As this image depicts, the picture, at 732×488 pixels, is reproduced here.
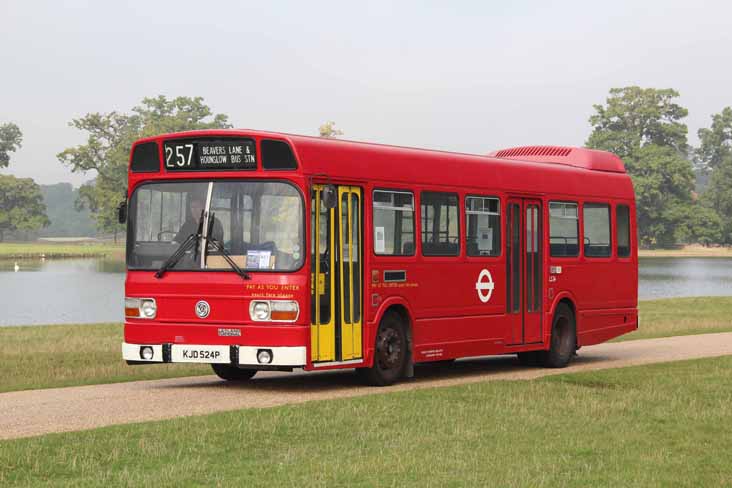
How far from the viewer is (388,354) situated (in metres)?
17.3

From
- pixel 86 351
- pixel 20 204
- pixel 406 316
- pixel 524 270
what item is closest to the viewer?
pixel 406 316

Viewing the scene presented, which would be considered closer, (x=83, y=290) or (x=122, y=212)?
(x=122, y=212)

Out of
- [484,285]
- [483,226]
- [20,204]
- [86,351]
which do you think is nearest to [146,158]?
[483,226]

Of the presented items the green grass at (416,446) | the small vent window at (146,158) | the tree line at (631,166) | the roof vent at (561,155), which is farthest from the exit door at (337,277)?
the tree line at (631,166)

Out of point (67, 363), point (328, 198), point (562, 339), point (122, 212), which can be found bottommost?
point (67, 363)

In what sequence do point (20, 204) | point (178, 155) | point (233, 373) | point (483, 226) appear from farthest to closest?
point (20, 204)
point (483, 226)
point (233, 373)
point (178, 155)

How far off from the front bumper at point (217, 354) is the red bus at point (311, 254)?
0.02m

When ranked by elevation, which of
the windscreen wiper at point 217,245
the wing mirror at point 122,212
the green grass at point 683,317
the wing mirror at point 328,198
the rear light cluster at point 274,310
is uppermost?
the wing mirror at point 328,198

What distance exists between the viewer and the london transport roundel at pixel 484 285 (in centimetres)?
1923

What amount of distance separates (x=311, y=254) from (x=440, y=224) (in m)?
3.00

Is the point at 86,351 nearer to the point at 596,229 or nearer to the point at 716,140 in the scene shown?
the point at 596,229

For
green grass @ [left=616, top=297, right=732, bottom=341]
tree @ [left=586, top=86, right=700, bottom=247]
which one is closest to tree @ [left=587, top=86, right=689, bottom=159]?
tree @ [left=586, top=86, right=700, bottom=247]

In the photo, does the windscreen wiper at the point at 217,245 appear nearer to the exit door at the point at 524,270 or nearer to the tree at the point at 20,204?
the exit door at the point at 524,270

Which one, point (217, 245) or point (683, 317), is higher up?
point (217, 245)
